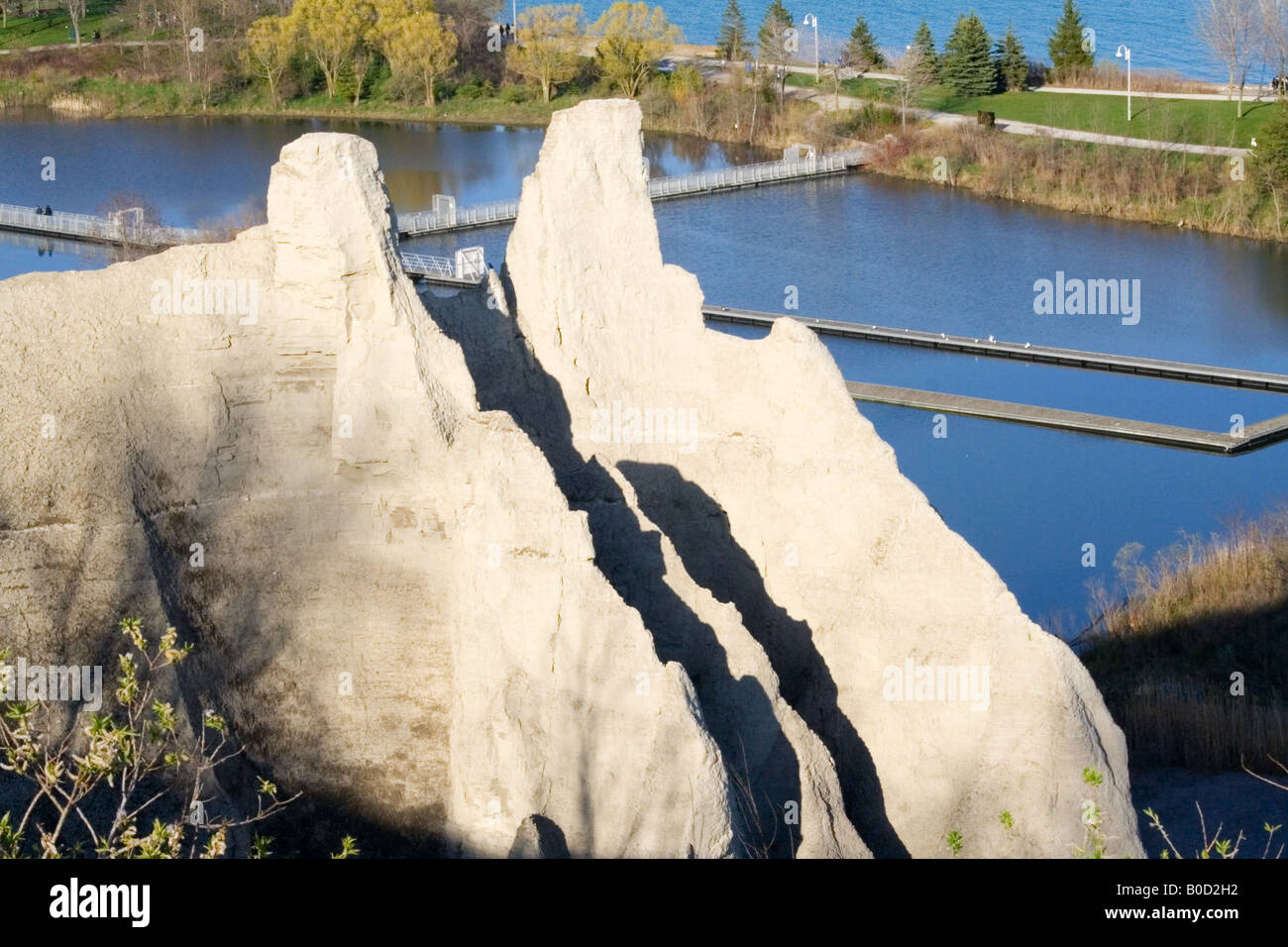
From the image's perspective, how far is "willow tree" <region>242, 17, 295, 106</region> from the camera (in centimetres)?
9012

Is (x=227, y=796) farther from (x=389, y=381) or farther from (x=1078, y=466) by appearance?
(x=1078, y=466)

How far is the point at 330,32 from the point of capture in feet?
293

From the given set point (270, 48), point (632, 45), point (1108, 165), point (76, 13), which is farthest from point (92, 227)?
point (76, 13)

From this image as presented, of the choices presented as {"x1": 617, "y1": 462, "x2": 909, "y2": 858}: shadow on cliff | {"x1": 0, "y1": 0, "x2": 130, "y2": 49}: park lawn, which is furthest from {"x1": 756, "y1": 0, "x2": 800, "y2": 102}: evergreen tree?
{"x1": 617, "y1": 462, "x2": 909, "y2": 858}: shadow on cliff

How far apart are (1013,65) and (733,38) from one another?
16.0 meters

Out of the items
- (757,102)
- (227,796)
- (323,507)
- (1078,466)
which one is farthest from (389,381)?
(757,102)

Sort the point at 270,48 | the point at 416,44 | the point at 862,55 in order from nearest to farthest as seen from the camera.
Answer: the point at 416,44 < the point at 270,48 < the point at 862,55

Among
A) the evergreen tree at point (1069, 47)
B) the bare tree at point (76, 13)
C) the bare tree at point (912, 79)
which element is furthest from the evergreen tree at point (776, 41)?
the bare tree at point (76, 13)

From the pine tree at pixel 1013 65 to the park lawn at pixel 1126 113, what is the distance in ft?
2.14

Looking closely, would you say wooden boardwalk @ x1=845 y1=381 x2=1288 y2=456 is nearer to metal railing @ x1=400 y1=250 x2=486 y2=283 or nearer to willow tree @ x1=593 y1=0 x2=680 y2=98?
metal railing @ x1=400 y1=250 x2=486 y2=283

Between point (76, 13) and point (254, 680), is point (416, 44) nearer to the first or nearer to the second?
point (76, 13)

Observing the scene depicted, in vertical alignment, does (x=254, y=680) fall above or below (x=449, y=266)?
below

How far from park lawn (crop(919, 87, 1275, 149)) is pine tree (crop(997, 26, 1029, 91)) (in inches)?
25.7

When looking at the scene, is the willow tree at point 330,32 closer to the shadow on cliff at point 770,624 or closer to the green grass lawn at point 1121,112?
the green grass lawn at point 1121,112
